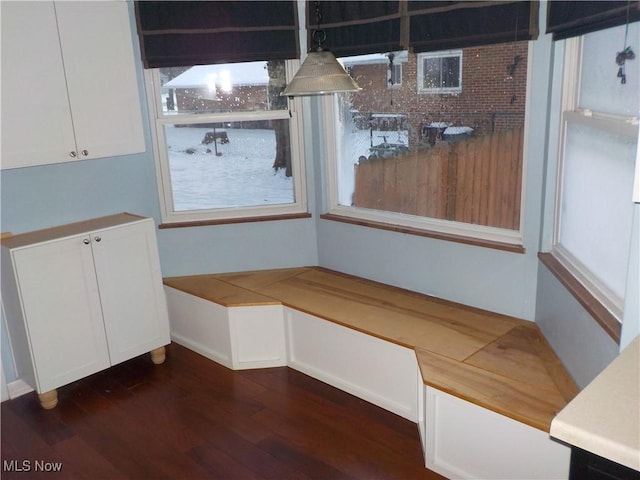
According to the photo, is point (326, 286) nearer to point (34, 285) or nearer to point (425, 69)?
point (425, 69)

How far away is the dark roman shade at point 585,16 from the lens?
176 cm

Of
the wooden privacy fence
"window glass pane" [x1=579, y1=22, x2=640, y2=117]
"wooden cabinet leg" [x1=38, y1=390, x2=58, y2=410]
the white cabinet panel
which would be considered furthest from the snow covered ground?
the white cabinet panel

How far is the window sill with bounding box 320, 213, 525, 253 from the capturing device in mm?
2787

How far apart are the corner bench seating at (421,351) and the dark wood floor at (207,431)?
143mm

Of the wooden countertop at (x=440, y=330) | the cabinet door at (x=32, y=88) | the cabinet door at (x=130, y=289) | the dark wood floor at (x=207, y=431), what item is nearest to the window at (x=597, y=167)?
the wooden countertop at (x=440, y=330)

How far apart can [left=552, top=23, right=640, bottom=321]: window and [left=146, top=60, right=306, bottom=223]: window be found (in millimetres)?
1687

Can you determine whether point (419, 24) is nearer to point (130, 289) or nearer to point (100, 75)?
point (100, 75)

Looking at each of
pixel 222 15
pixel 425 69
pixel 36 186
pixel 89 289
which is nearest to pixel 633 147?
pixel 425 69

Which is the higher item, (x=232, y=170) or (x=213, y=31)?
(x=213, y=31)

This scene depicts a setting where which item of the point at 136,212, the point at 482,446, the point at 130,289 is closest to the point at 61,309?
the point at 130,289

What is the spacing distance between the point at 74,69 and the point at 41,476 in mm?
1976

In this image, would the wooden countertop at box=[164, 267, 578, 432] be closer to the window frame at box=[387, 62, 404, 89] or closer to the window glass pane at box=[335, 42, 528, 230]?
the window glass pane at box=[335, 42, 528, 230]

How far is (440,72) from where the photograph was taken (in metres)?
2.92

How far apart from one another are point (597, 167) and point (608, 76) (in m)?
0.34
